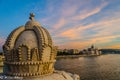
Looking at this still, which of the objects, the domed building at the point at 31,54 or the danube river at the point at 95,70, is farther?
the danube river at the point at 95,70

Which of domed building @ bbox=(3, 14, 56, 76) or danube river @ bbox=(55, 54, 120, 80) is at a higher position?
domed building @ bbox=(3, 14, 56, 76)

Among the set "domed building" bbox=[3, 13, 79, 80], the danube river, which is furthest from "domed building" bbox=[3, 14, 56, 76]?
the danube river

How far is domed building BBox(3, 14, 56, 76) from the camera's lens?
25.7ft

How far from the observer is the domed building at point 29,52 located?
782cm

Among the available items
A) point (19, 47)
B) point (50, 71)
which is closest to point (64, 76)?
point (50, 71)

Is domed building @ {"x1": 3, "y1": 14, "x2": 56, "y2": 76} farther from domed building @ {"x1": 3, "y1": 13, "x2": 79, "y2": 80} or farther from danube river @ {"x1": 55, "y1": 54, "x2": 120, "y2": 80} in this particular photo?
danube river @ {"x1": 55, "y1": 54, "x2": 120, "y2": 80}

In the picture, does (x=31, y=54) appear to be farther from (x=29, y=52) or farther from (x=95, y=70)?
(x=95, y=70)

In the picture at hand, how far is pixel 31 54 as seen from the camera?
786cm

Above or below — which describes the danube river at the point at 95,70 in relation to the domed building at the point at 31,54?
below

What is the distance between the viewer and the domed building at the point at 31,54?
7824 millimetres

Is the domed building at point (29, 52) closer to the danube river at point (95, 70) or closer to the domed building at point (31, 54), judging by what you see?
the domed building at point (31, 54)

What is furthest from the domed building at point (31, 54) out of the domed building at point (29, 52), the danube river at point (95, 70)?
the danube river at point (95, 70)

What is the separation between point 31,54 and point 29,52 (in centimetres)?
11

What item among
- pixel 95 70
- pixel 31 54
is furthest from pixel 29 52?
pixel 95 70
